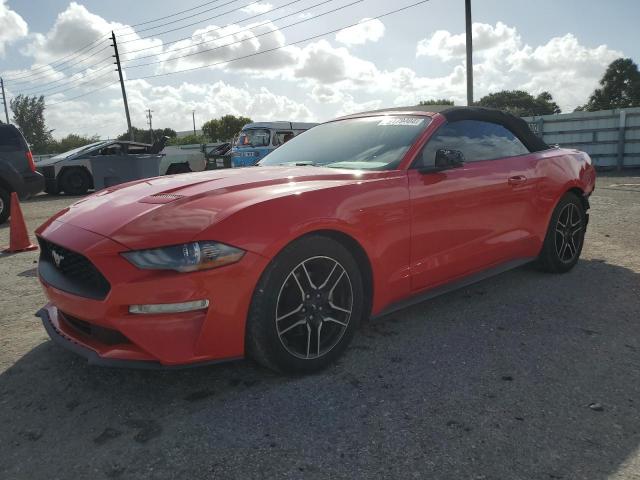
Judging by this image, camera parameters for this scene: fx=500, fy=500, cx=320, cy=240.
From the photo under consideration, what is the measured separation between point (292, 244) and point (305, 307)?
1.16ft

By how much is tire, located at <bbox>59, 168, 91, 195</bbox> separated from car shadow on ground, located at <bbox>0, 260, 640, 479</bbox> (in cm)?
1287

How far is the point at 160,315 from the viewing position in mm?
2184

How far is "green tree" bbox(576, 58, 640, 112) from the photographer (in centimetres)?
5872

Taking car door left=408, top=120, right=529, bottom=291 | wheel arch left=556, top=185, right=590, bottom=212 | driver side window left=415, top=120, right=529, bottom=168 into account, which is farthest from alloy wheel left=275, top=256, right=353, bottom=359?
wheel arch left=556, top=185, right=590, bottom=212

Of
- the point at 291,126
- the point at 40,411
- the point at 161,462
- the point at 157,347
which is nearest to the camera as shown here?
the point at 161,462

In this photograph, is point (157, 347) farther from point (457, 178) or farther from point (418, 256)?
point (457, 178)

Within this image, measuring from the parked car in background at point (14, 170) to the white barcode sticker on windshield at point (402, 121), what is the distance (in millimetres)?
7792

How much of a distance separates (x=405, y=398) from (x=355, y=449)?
1.57ft

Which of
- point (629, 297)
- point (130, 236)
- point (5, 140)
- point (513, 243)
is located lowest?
point (629, 297)

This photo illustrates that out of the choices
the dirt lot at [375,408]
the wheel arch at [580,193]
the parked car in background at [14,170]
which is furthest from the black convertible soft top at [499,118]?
the parked car in background at [14,170]

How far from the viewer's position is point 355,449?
201 cm

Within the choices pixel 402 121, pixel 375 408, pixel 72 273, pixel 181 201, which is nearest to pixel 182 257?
pixel 181 201

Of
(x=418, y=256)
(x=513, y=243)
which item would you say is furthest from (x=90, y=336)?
(x=513, y=243)

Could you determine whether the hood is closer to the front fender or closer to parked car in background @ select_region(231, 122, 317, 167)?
the front fender
